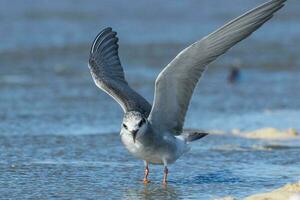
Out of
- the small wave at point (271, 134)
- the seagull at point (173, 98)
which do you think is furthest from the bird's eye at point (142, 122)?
the small wave at point (271, 134)

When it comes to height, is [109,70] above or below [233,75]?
above

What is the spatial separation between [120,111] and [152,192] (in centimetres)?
476

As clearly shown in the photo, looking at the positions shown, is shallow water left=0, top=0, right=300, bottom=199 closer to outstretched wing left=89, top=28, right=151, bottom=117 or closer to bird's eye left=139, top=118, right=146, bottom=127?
bird's eye left=139, top=118, right=146, bottom=127

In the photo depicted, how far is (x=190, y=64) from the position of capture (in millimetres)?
8164

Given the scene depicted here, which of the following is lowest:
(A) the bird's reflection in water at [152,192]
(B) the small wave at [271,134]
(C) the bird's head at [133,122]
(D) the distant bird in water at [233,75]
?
(A) the bird's reflection in water at [152,192]

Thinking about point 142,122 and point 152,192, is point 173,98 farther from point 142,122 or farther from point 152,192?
point 152,192

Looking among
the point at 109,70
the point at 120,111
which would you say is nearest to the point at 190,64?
the point at 109,70

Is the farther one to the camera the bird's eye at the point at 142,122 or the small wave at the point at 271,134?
the small wave at the point at 271,134

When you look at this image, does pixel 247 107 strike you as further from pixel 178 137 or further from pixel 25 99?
pixel 178 137

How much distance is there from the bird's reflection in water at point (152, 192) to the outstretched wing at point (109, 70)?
88 centimetres

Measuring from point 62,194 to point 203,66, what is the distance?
179cm

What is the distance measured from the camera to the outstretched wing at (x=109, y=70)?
873cm

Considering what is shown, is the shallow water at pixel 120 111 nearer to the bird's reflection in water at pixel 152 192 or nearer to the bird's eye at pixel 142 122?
the bird's reflection in water at pixel 152 192

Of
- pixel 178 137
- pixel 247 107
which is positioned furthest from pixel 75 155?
pixel 247 107
